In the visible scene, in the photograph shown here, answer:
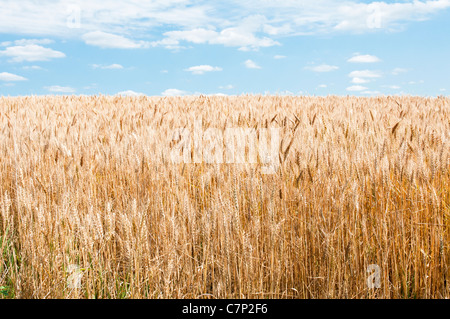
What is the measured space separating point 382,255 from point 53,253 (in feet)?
5.07

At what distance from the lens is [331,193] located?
7.01ft

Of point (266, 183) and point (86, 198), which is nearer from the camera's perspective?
point (266, 183)

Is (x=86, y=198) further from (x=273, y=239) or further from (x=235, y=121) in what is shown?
(x=235, y=121)

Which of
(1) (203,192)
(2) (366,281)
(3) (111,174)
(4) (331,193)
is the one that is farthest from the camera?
(3) (111,174)
